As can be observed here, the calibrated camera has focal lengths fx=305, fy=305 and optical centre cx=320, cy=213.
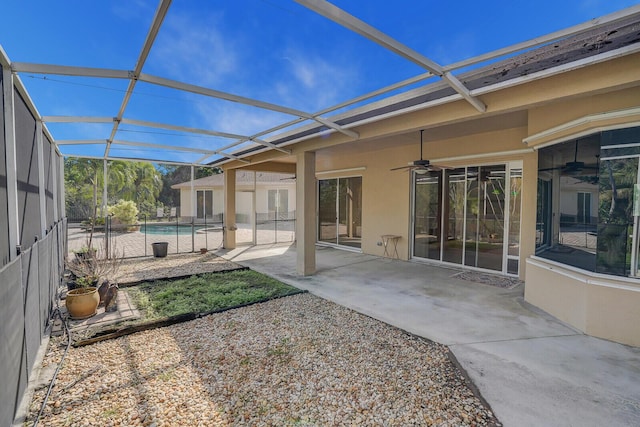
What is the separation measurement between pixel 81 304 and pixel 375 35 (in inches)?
199

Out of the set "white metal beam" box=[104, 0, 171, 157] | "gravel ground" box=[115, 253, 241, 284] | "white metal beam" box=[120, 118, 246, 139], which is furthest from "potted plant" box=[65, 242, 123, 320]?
"white metal beam" box=[104, 0, 171, 157]

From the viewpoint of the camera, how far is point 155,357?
331 cm

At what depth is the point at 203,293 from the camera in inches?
219

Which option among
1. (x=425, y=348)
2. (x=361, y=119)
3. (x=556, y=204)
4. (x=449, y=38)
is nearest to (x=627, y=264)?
(x=556, y=204)

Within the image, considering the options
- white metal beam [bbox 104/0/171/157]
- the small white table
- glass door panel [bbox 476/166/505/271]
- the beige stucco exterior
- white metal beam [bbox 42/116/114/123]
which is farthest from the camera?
the small white table

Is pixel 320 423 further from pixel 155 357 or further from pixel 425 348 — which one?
pixel 155 357

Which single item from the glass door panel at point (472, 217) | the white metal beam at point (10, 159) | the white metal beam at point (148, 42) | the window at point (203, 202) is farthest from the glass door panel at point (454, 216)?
the window at point (203, 202)

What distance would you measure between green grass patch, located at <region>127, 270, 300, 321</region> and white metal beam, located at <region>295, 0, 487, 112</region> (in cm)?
411

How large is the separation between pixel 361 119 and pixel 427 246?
4565 millimetres

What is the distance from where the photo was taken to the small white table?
866 cm

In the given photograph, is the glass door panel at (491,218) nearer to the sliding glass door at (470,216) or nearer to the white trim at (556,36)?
the sliding glass door at (470,216)

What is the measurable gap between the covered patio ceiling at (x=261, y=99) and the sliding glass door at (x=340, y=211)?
12.2ft

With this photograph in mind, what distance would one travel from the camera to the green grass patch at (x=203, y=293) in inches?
188

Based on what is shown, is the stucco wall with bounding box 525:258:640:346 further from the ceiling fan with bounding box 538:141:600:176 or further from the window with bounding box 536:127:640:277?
the ceiling fan with bounding box 538:141:600:176
